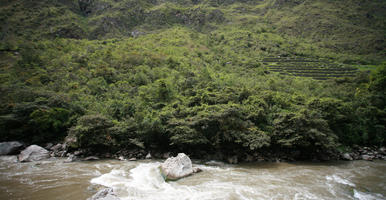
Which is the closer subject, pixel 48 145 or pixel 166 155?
pixel 166 155

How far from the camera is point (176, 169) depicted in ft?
51.5

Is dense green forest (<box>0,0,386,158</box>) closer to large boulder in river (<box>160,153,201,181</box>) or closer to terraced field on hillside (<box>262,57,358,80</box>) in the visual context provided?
terraced field on hillside (<box>262,57,358,80</box>)

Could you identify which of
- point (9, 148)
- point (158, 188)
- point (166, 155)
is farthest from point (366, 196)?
point (9, 148)

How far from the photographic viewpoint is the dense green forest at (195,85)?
22.7 metres

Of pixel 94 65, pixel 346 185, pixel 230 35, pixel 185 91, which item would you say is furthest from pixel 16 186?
pixel 230 35

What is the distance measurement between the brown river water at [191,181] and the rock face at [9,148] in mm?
1191

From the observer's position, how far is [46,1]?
3366 inches

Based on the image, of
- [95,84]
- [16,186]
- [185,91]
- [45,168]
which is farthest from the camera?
[95,84]

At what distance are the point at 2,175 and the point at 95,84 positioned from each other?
75.3ft

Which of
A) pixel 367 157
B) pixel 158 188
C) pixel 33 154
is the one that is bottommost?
pixel 367 157

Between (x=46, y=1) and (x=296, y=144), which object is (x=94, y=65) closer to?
(x=296, y=144)

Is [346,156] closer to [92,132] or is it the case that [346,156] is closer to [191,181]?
[191,181]

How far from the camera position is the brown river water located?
1223 centimetres

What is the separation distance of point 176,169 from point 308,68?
63.1 m
